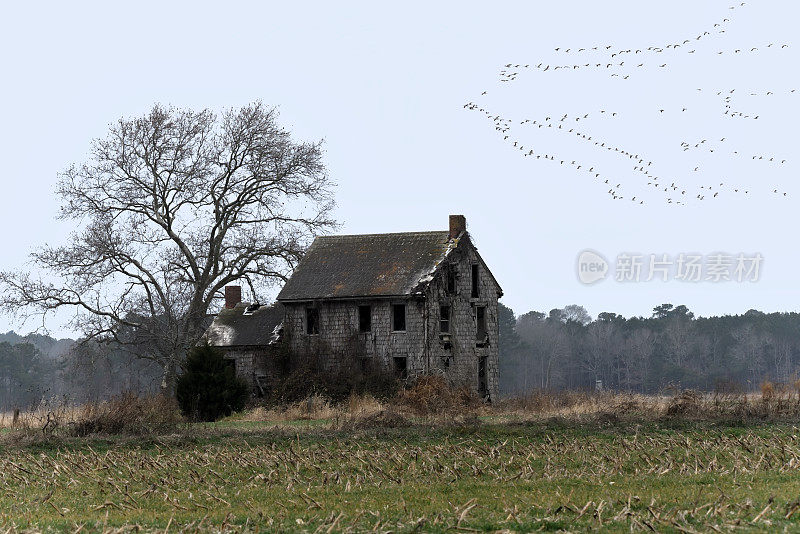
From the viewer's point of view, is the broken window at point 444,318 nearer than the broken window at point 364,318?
No

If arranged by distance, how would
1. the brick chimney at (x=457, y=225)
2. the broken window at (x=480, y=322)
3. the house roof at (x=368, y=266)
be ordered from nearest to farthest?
the house roof at (x=368, y=266) → the brick chimney at (x=457, y=225) → the broken window at (x=480, y=322)

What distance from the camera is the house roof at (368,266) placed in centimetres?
4731

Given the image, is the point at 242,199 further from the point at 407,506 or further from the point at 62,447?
the point at 407,506

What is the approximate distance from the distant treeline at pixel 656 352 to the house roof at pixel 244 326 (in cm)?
4711

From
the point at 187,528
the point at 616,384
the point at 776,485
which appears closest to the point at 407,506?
the point at 187,528

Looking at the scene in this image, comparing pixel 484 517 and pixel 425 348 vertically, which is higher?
pixel 425 348

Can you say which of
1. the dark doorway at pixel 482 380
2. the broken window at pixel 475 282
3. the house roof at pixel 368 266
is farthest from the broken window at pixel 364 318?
the dark doorway at pixel 482 380

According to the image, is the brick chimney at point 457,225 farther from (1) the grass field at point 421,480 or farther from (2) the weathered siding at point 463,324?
(1) the grass field at point 421,480

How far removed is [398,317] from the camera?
156ft

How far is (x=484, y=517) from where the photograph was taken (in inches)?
583

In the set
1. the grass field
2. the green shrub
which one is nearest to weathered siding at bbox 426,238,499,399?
the green shrub

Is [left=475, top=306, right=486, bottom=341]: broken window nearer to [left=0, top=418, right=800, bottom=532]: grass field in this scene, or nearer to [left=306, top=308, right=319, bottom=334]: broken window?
[left=306, top=308, right=319, bottom=334]: broken window

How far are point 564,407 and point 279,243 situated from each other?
65.6ft

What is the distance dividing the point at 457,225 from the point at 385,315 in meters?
5.62
